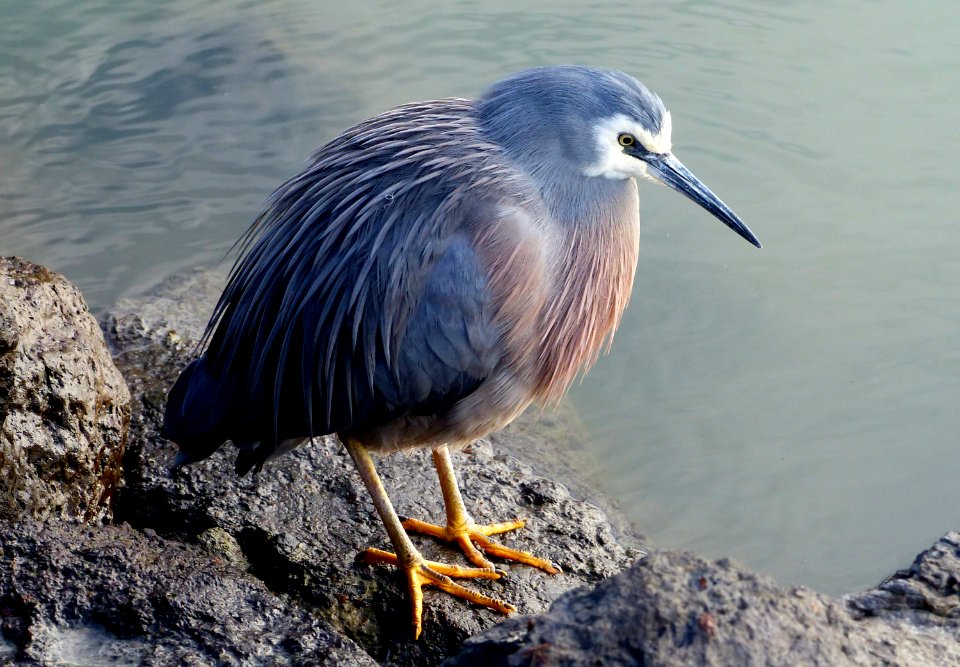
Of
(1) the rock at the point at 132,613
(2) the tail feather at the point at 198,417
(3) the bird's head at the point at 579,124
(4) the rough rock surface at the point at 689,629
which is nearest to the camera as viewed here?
(4) the rough rock surface at the point at 689,629

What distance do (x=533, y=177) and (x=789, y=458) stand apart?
2.81 m

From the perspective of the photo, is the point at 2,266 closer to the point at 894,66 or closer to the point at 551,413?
the point at 551,413

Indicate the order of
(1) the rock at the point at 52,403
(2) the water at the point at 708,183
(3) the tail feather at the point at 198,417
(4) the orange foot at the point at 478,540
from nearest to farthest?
(1) the rock at the point at 52,403, (3) the tail feather at the point at 198,417, (4) the orange foot at the point at 478,540, (2) the water at the point at 708,183

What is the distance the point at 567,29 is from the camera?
8.66 meters

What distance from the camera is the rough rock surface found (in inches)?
74.6

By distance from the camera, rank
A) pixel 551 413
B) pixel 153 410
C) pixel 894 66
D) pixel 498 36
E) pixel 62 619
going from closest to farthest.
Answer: pixel 62 619 → pixel 153 410 → pixel 551 413 → pixel 894 66 → pixel 498 36

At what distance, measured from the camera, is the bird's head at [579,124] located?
3.18m

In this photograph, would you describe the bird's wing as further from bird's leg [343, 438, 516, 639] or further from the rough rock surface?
the rough rock surface

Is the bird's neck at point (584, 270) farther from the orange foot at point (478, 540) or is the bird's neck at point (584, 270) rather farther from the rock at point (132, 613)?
the rock at point (132, 613)

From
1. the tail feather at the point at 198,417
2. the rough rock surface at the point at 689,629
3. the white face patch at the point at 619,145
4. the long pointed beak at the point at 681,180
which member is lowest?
the tail feather at the point at 198,417

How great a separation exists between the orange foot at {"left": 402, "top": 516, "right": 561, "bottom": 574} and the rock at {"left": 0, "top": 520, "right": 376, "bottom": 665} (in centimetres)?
101

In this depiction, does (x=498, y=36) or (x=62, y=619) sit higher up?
(x=498, y=36)

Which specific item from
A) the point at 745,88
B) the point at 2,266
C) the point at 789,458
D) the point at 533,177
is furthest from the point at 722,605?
the point at 745,88

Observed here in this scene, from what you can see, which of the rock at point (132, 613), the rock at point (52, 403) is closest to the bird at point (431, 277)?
the rock at point (52, 403)
